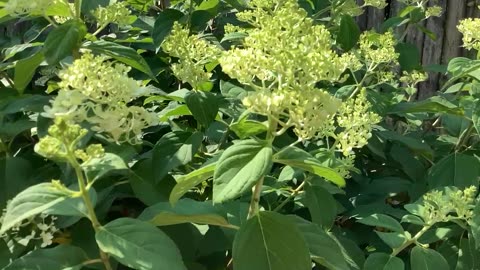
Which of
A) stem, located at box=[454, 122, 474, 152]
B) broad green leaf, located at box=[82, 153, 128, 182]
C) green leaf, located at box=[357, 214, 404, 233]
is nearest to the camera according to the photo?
broad green leaf, located at box=[82, 153, 128, 182]

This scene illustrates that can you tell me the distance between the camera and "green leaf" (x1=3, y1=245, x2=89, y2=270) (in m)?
0.88

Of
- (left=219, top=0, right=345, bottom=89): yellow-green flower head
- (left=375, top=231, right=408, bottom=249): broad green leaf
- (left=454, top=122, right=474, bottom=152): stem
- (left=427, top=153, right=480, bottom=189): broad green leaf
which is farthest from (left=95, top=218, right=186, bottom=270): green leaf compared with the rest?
(left=454, top=122, right=474, bottom=152): stem

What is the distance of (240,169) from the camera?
2.80 ft

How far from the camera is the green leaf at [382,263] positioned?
1115 millimetres

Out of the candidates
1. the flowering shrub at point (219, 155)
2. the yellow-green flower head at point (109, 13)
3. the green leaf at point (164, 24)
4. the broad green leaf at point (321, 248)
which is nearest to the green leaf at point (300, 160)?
the flowering shrub at point (219, 155)

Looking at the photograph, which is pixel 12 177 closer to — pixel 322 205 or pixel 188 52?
pixel 188 52

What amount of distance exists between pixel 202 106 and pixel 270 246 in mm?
375

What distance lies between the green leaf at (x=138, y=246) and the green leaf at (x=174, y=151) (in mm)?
197

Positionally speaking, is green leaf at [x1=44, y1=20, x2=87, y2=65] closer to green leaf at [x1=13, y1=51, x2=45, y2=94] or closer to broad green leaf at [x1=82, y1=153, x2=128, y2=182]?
green leaf at [x1=13, y1=51, x2=45, y2=94]

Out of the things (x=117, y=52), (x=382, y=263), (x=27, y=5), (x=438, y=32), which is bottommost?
(x=438, y=32)

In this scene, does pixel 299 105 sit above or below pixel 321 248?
above

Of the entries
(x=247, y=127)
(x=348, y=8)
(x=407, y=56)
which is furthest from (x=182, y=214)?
(x=407, y=56)

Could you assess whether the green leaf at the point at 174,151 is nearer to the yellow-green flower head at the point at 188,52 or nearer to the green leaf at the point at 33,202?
the yellow-green flower head at the point at 188,52

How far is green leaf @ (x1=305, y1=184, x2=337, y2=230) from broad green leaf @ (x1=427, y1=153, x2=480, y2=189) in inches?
12.5
